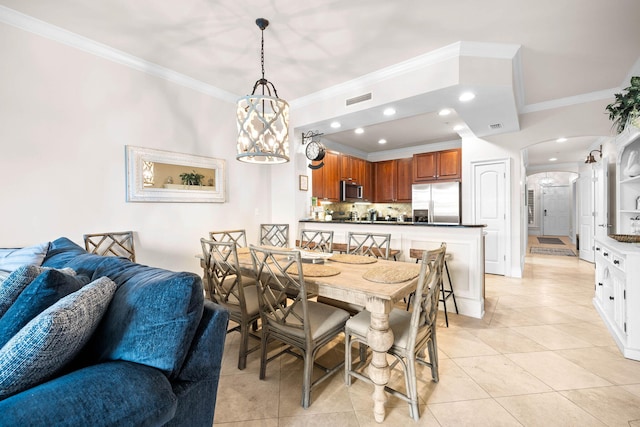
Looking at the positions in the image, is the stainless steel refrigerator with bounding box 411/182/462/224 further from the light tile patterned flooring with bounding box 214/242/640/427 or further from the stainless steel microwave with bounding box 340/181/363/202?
the light tile patterned flooring with bounding box 214/242/640/427

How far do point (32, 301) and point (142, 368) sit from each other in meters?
0.41

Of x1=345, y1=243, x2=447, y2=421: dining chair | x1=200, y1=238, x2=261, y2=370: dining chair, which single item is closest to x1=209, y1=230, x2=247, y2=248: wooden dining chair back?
x1=200, y1=238, x2=261, y2=370: dining chair

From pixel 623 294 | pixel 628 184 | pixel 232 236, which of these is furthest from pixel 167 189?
pixel 628 184

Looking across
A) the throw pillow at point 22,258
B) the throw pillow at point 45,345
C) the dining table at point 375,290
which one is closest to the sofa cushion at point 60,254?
the throw pillow at point 22,258

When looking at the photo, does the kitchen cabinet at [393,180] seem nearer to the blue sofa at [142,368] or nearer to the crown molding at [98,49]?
the crown molding at [98,49]

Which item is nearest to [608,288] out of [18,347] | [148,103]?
[18,347]

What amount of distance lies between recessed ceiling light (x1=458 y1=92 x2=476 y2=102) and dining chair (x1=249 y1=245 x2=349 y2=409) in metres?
2.60

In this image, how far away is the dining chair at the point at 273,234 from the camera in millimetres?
4273

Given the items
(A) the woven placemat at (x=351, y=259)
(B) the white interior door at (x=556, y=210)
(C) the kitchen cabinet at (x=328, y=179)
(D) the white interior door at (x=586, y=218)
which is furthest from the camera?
(B) the white interior door at (x=556, y=210)

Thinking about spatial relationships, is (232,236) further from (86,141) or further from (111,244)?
(86,141)

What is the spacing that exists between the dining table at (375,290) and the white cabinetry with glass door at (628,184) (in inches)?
121

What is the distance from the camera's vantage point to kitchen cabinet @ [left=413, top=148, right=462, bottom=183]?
226 inches

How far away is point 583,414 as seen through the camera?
1660 millimetres

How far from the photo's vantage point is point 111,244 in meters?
2.94
